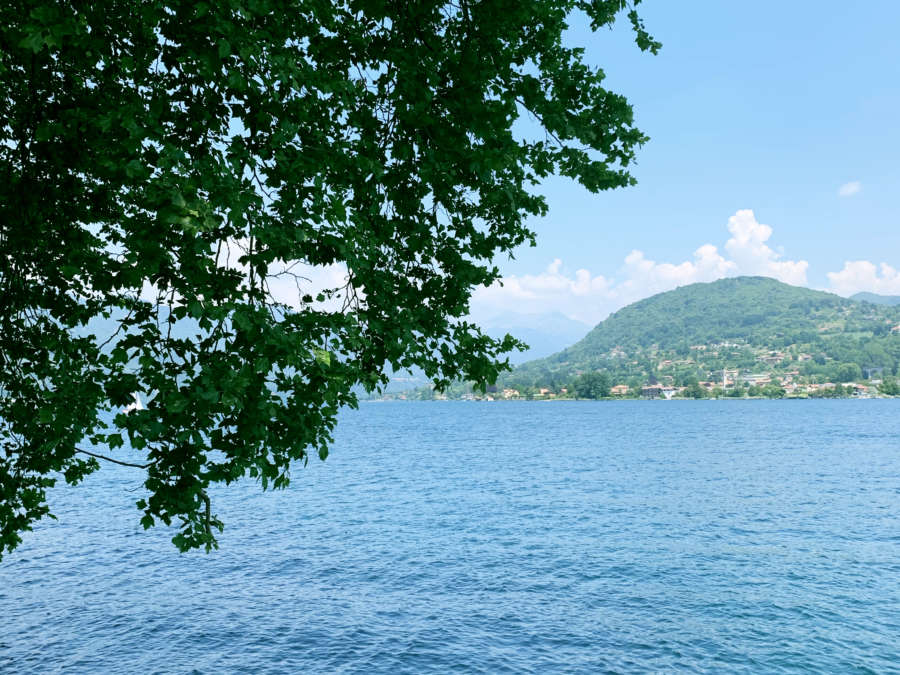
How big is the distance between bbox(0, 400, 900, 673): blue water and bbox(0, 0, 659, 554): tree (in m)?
11.2

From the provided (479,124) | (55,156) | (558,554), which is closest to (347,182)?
(479,124)

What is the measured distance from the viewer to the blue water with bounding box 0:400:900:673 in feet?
59.9

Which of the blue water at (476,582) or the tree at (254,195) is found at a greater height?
the tree at (254,195)

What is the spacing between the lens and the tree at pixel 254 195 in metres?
6.20

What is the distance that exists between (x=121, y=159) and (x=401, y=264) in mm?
4399

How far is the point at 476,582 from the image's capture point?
24766mm

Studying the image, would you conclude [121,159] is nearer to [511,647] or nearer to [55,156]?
[55,156]

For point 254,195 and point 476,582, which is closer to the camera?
point 254,195

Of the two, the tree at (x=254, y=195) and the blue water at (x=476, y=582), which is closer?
the tree at (x=254, y=195)

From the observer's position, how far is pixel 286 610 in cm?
2170

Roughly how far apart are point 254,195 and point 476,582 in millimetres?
21524

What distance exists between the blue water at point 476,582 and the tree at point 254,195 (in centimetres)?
1120

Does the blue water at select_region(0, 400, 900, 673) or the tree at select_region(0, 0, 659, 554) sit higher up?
the tree at select_region(0, 0, 659, 554)

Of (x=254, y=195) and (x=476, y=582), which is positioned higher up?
(x=254, y=195)
